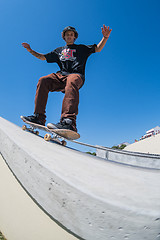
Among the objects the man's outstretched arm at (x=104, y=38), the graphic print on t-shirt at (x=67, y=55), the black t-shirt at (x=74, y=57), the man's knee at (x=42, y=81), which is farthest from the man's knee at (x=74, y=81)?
the man's outstretched arm at (x=104, y=38)

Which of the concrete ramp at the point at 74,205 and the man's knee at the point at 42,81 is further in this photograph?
the man's knee at the point at 42,81

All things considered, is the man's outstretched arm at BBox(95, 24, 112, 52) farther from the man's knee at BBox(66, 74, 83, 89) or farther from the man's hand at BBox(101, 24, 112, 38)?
the man's knee at BBox(66, 74, 83, 89)

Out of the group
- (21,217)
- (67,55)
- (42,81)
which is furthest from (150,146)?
(21,217)

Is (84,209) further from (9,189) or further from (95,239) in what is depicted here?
(9,189)

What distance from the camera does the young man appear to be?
2.27m

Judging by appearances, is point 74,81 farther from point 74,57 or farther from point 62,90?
point 74,57

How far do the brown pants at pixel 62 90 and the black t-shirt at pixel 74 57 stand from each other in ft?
0.90

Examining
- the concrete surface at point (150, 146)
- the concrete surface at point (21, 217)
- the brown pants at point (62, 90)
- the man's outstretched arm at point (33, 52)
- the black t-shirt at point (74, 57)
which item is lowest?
the concrete surface at point (21, 217)

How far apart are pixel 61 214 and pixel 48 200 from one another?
11cm

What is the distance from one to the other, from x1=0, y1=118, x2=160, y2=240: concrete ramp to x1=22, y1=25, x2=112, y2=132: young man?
124cm

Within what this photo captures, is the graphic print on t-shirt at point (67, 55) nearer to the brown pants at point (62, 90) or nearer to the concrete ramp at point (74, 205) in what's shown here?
the brown pants at point (62, 90)

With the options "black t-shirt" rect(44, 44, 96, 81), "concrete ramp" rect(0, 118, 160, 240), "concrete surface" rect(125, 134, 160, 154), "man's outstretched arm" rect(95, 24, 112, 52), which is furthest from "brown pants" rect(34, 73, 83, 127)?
"concrete surface" rect(125, 134, 160, 154)

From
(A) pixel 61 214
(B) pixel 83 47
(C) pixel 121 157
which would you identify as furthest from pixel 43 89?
(C) pixel 121 157

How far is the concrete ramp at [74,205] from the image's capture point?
0.51m
